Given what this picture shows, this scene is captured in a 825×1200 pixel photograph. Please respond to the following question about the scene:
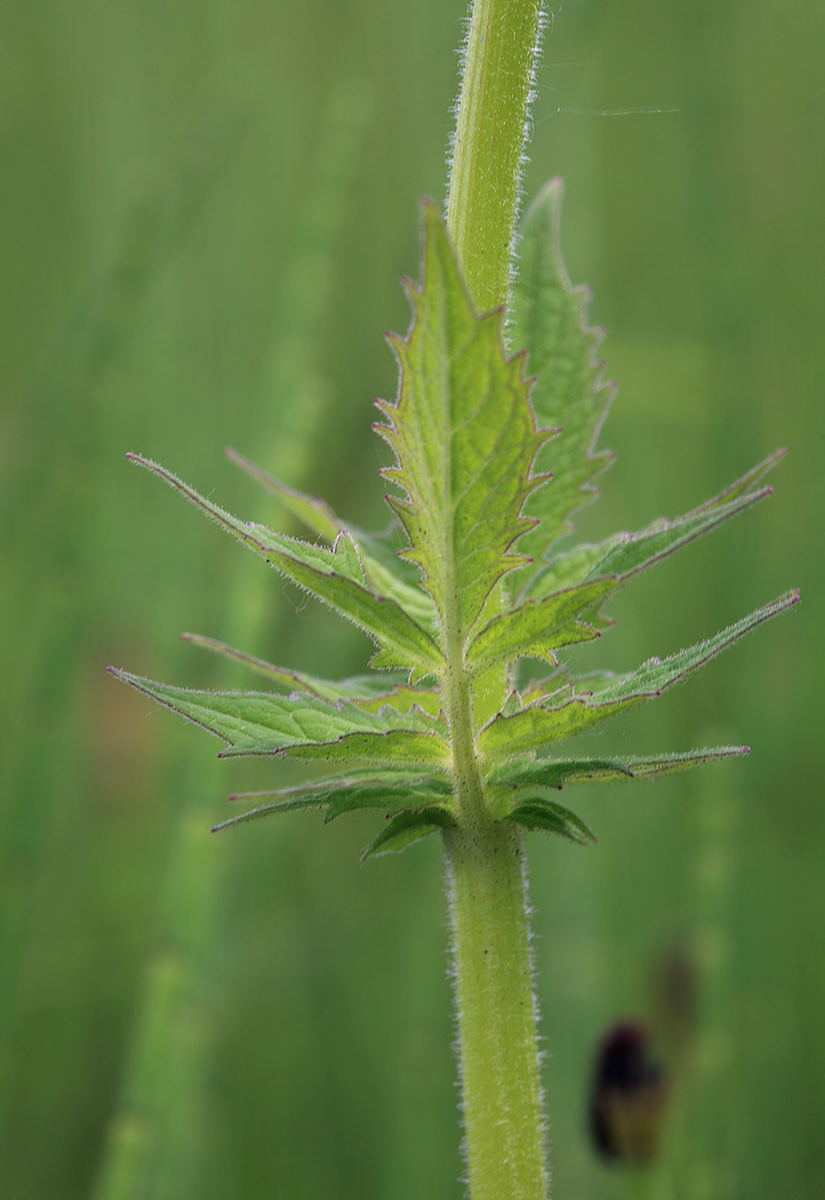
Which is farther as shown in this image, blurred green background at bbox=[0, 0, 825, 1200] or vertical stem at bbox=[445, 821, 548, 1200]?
blurred green background at bbox=[0, 0, 825, 1200]

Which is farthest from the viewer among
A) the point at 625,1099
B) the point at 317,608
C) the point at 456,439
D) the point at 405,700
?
the point at 317,608

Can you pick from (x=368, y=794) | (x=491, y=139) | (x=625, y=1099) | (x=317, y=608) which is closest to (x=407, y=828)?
(x=368, y=794)

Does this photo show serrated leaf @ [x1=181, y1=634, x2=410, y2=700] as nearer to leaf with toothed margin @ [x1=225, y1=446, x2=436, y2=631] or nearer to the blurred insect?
leaf with toothed margin @ [x1=225, y1=446, x2=436, y2=631]

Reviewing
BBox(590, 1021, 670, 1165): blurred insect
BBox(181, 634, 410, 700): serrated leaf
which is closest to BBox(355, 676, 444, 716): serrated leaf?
BBox(181, 634, 410, 700): serrated leaf

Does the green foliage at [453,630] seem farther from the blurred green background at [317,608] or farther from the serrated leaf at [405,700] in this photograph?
the blurred green background at [317,608]

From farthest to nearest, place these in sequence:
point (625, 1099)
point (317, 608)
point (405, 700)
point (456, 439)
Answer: point (317, 608), point (625, 1099), point (405, 700), point (456, 439)

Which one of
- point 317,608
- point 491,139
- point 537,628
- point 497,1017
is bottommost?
point 497,1017

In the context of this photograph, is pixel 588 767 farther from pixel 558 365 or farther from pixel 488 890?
pixel 558 365
